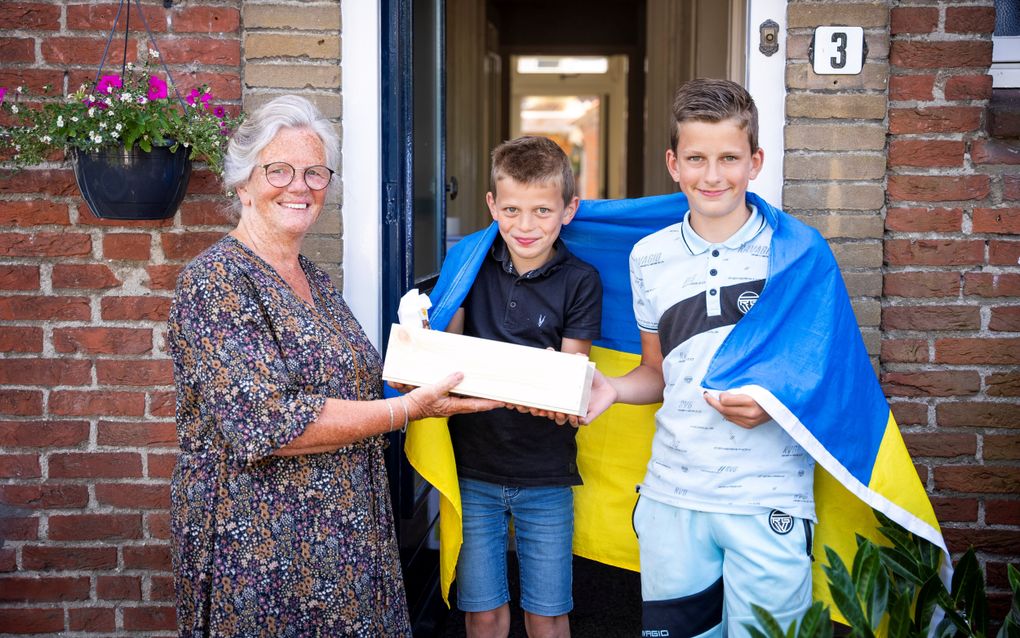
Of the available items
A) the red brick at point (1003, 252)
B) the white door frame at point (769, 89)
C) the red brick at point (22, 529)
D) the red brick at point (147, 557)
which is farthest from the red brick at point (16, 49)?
the red brick at point (1003, 252)

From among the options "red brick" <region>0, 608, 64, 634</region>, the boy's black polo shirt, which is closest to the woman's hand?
the boy's black polo shirt

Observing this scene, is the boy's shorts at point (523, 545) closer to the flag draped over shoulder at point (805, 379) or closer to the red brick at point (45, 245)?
the flag draped over shoulder at point (805, 379)

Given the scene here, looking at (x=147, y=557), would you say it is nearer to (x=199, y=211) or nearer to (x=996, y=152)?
(x=199, y=211)

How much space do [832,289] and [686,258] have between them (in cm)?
36

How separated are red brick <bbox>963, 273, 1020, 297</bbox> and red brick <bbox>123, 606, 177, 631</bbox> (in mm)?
2722

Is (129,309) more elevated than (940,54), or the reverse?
(940,54)

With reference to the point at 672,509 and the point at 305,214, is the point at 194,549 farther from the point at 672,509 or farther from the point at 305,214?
the point at 672,509

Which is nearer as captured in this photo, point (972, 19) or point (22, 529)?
point (972, 19)

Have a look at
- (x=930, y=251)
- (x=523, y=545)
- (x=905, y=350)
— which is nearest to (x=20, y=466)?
(x=523, y=545)

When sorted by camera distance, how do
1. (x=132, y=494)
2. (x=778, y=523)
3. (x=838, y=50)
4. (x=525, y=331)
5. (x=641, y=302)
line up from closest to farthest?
(x=778, y=523) < (x=641, y=302) < (x=525, y=331) < (x=838, y=50) < (x=132, y=494)

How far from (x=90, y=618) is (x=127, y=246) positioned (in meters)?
1.21

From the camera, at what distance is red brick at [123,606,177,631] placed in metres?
2.97

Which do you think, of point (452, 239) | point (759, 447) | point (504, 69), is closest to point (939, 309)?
point (759, 447)

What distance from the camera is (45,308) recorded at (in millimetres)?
2863
